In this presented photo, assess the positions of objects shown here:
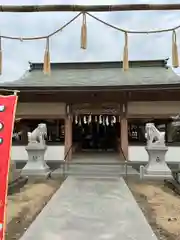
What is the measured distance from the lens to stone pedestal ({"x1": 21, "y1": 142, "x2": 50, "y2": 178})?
11.9 meters

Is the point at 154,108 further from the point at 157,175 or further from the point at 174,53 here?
the point at 174,53

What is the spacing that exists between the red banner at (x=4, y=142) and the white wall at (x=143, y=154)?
34.4ft

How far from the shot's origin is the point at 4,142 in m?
3.55

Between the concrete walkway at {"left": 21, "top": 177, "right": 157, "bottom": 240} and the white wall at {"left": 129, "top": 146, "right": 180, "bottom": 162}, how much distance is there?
433 cm

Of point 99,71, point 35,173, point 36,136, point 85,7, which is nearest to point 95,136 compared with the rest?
point 99,71

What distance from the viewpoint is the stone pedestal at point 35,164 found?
11880 mm

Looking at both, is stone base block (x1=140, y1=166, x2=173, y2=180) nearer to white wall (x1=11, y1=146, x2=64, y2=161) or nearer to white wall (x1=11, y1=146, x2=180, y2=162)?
white wall (x1=11, y1=146, x2=180, y2=162)

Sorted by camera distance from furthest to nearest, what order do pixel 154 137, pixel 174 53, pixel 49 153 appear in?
pixel 49 153 → pixel 154 137 → pixel 174 53

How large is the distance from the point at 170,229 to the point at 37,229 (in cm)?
256

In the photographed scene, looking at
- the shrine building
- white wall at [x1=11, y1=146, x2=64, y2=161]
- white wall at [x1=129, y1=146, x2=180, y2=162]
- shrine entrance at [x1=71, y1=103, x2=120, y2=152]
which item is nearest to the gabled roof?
the shrine building

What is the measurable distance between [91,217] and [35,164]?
6.36 m

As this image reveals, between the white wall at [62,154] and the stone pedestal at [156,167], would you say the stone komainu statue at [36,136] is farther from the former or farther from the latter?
the stone pedestal at [156,167]

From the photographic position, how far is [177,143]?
13742 millimetres

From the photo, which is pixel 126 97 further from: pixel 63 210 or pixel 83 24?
pixel 83 24
